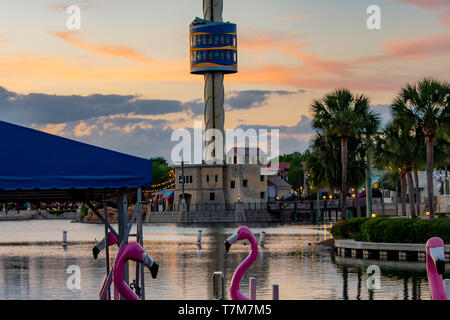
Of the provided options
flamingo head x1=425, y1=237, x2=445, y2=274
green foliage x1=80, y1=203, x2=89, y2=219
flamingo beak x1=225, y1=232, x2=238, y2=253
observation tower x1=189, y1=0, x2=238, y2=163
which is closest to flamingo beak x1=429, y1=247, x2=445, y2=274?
flamingo head x1=425, y1=237, x2=445, y2=274

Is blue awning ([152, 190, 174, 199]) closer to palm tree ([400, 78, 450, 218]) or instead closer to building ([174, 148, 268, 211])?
building ([174, 148, 268, 211])

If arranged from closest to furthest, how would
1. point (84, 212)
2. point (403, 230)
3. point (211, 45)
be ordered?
A: point (403, 230) < point (211, 45) < point (84, 212)

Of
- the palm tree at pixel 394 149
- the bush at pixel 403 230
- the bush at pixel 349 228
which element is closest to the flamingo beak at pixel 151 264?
the bush at pixel 403 230

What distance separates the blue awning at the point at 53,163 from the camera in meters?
13.8

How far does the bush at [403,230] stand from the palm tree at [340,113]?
1105cm

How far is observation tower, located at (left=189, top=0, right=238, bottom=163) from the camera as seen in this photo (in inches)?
5010

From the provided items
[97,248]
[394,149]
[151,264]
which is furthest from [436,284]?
[394,149]

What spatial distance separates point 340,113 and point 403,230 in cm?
1621

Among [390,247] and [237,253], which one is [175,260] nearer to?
[237,253]

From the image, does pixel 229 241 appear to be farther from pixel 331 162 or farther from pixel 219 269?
pixel 331 162

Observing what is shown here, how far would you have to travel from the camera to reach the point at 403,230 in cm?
4031

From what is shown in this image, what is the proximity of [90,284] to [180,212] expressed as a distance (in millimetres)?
85702

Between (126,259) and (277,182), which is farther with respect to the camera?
(277,182)
